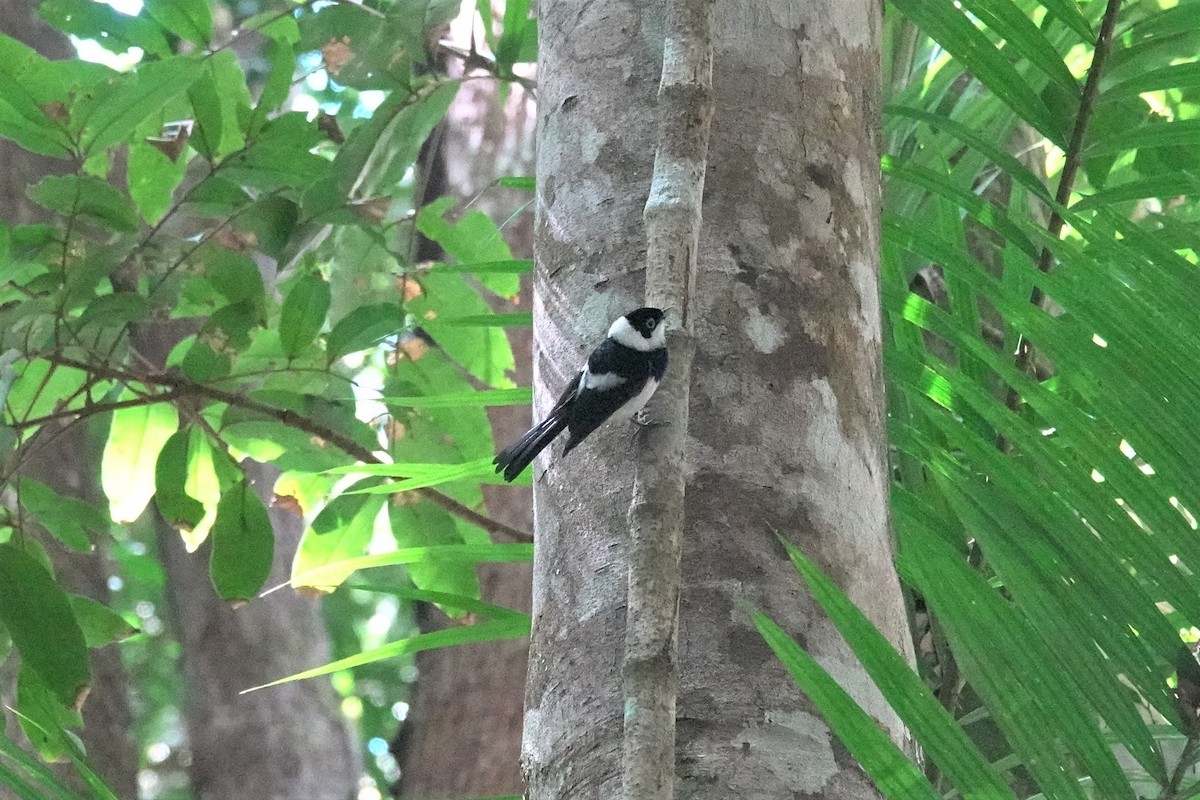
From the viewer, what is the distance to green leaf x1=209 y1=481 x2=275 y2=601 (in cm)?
257

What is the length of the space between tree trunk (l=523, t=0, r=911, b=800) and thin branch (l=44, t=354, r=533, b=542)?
1066 mm

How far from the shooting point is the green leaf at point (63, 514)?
2.62 meters

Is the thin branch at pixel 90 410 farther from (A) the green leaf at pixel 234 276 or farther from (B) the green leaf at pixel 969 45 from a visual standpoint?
(B) the green leaf at pixel 969 45

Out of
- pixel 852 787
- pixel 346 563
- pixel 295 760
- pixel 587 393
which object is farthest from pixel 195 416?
pixel 295 760

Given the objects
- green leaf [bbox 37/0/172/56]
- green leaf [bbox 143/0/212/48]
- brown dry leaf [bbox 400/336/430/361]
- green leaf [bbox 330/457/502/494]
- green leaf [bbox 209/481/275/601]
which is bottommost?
green leaf [bbox 330/457/502/494]

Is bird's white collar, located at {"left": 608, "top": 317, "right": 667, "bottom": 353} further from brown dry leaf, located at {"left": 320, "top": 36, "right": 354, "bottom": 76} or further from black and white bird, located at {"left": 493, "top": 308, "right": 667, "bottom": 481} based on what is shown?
brown dry leaf, located at {"left": 320, "top": 36, "right": 354, "bottom": 76}

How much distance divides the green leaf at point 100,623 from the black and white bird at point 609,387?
1320mm

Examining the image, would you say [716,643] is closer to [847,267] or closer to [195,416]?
[847,267]

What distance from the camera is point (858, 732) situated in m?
1.02

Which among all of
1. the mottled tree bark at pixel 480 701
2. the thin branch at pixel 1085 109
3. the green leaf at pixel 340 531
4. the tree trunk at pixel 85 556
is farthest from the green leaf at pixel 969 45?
the tree trunk at pixel 85 556

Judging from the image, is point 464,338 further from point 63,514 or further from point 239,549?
point 63,514

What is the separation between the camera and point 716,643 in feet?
3.91

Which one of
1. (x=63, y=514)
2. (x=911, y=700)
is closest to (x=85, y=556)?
(x=63, y=514)

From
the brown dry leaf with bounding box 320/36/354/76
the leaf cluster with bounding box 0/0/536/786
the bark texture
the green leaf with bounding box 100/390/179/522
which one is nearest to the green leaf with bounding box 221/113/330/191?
the leaf cluster with bounding box 0/0/536/786
